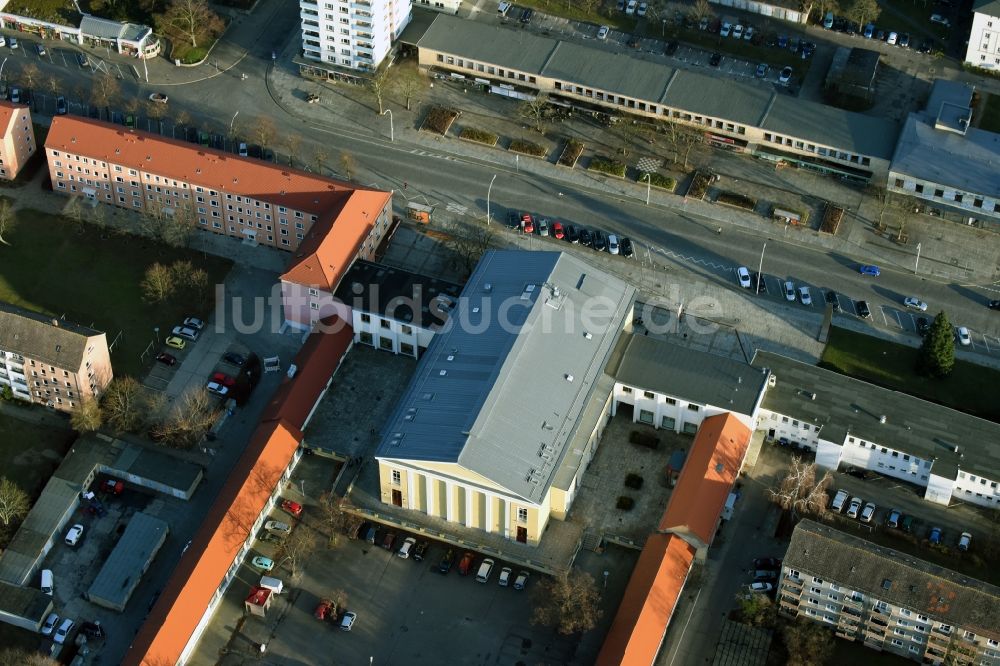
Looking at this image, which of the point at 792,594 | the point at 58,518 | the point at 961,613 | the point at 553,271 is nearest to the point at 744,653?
the point at 792,594

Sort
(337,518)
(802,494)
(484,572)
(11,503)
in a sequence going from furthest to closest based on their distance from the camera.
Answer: (802,494) < (337,518) < (11,503) < (484,572)

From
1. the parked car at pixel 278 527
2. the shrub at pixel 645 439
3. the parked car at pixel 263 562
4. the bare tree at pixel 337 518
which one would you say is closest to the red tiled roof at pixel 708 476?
the shrub at pixel 645 439

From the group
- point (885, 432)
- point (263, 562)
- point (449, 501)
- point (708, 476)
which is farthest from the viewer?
point (885, 432)

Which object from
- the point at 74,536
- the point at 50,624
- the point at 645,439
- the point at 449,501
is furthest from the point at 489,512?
the point at 50,624

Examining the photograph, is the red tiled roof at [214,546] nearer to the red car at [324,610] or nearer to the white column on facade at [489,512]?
the red car at [324,610]

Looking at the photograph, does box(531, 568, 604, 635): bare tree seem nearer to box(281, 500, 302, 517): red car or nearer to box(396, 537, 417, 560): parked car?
box(396, 537, 417, 560): parked car

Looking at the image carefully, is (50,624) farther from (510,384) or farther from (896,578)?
(896,578)

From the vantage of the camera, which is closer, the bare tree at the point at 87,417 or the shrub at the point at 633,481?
the shrub at the point at 633,481

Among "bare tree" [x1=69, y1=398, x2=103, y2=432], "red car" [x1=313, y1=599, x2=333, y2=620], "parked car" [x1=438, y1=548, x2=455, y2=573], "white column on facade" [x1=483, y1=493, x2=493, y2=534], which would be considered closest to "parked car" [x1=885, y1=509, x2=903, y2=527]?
"white column on facade" [x1=483, y1=493, x2=493, y2=534]
